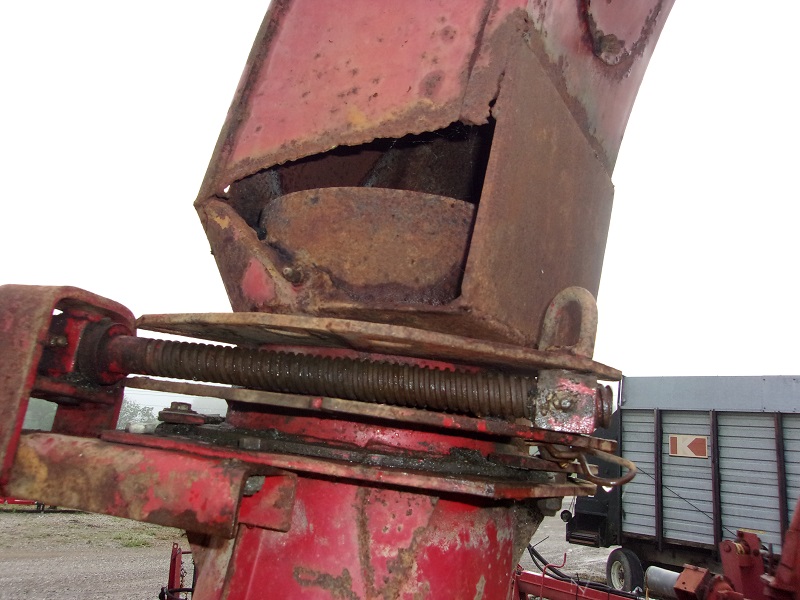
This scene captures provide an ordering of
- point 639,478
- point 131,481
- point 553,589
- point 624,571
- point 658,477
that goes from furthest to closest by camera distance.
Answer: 1. point 639,478
2. point 658,477
3. point 624,571
4. point 553,589
5. point 131,481

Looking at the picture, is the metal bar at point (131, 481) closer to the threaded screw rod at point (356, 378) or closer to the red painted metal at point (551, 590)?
the threaded screw rod at point (356, 378)

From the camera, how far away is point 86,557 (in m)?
7.31

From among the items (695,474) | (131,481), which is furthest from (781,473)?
(131,481)

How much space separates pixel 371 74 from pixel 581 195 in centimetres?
64

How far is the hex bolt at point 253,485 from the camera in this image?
113cm

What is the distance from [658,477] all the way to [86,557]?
715cm

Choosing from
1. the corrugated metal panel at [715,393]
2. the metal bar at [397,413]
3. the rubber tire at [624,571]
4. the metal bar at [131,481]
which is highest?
the corrugated metal panel at [715,393]

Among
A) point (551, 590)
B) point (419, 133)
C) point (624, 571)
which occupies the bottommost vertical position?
point (624, 571)

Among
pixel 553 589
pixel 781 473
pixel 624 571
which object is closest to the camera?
pixel 553 589

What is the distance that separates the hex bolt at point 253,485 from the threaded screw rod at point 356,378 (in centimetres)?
23

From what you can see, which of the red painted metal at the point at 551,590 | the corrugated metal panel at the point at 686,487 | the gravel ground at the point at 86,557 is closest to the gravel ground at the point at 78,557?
the gravel ground at the point at 86,557

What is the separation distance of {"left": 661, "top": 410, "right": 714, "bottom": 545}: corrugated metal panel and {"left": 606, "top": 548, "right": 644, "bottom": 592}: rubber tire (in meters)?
0.53

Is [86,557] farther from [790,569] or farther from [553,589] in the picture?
[790,569]

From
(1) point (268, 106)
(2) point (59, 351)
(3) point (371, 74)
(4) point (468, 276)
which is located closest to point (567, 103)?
(3) point (371, 74)
